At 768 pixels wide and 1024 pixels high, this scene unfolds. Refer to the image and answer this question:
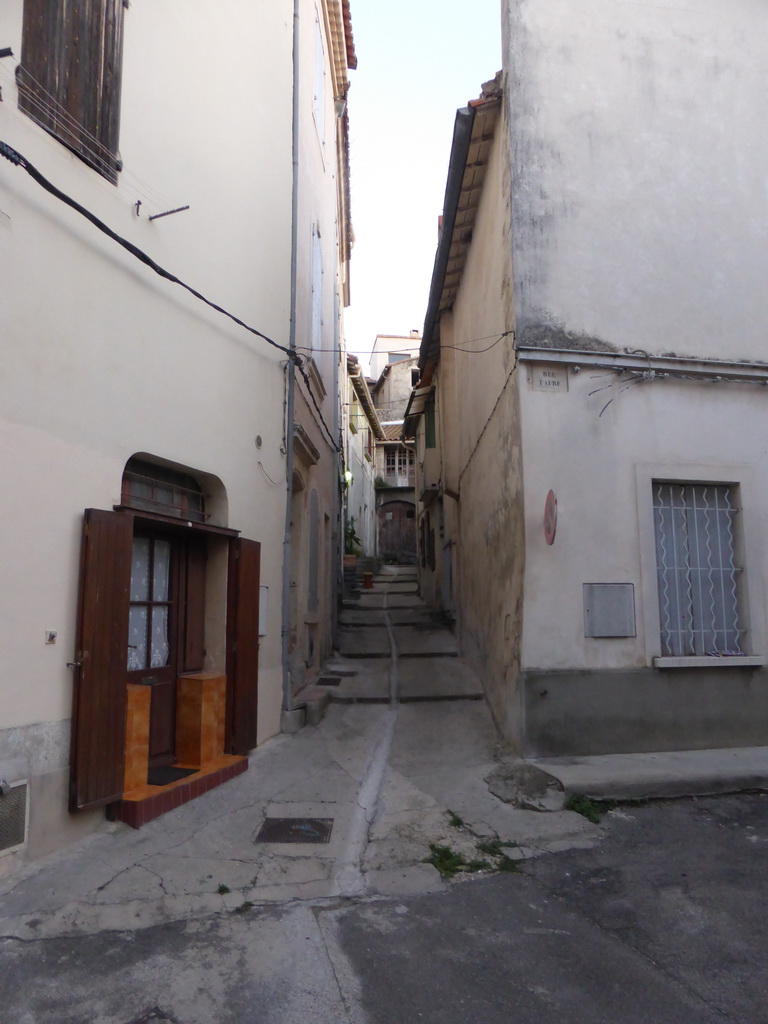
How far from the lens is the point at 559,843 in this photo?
17.3ft

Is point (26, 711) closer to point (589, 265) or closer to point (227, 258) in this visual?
point (227, 258)

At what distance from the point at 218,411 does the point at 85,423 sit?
183 cm

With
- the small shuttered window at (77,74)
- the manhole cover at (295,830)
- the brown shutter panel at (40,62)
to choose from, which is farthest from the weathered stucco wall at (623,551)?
the brown shutter panel at (40,62)

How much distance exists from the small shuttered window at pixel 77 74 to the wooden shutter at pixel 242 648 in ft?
11.2

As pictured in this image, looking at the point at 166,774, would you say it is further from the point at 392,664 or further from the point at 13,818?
the point at 392,664

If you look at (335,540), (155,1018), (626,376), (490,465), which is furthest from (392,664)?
(155,1018)

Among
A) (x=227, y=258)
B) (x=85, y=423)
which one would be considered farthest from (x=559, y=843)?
(x=227, y=258)

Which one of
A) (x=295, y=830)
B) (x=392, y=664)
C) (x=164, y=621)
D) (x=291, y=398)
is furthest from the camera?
(x=392, y=664)

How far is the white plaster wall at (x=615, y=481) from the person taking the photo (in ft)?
22.9

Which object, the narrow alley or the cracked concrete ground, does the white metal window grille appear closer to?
the narrow alley

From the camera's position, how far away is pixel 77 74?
16.8ft

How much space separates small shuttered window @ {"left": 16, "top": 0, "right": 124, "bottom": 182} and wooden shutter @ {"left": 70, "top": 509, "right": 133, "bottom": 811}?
259cm

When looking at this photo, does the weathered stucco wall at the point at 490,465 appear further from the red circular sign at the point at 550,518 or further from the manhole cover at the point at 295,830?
the manhole cover at the point at 295,830

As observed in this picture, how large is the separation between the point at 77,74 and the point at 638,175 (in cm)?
561
